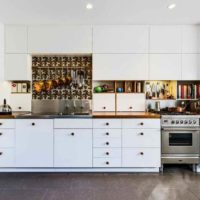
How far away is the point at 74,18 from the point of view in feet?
12.3

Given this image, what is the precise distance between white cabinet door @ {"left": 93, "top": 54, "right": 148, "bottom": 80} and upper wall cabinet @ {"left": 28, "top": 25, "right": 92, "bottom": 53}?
0.30 meters

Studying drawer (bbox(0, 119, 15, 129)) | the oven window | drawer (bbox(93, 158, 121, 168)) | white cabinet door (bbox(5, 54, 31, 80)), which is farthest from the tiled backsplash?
the oven window

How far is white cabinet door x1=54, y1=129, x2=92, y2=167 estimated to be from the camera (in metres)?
3.66

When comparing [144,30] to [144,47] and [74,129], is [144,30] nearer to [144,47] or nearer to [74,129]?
[144,47]

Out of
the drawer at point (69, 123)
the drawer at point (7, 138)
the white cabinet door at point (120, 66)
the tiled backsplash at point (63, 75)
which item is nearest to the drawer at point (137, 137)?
the drawer at point (69, 123)

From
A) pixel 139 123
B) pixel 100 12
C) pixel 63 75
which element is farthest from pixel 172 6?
pixel 63 75

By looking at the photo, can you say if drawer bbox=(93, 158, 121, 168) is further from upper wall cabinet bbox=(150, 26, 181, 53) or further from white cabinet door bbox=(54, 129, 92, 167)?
upper wall cabinet bbox=(150, 26, 181, 53)

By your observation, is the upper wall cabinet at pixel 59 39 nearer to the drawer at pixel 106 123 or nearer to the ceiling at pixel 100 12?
the ceiling at pixel 100 12

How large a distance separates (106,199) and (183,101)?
244 cm

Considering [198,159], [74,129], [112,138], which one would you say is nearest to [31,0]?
[74,129]

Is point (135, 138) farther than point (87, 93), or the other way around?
point (87, 93)

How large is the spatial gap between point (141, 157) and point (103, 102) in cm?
116

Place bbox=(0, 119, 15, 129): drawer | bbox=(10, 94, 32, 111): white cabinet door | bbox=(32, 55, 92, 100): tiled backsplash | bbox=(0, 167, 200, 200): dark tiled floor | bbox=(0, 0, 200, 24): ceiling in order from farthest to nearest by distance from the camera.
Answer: bbox=(32, 55, 92, 100): tiled backsplash → bbox=(10, 94, 32, 111): white cabinet door → bbox=(0, 119, 15, 129): drawer → bbox=(0, 0, 200, 24): ceiling → bbox=(0, 167, 200, 200): dark tiled floor

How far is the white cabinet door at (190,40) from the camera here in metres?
4.09
